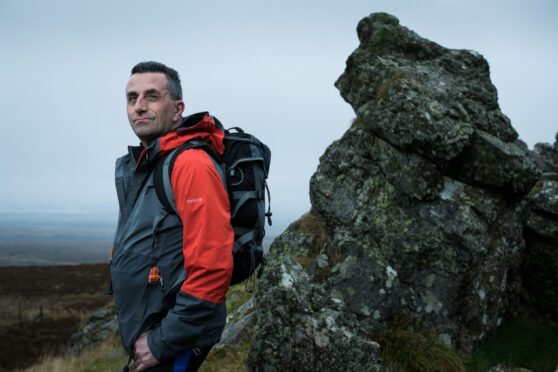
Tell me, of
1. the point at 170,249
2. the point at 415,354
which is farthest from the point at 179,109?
the point at 415,354

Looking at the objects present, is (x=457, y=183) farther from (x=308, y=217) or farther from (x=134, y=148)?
(x=134, y=148)

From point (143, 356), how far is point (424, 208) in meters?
6.32

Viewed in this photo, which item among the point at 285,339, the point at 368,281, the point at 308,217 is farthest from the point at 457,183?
the point at 285,339

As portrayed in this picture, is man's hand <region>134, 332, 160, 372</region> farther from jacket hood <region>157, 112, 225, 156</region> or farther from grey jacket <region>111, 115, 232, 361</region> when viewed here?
jacket hood <region>157, 112, 225, 156</region>

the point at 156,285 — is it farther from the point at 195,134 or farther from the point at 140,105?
the point at 140,105

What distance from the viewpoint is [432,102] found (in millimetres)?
8500

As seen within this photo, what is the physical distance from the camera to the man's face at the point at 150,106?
337 cm

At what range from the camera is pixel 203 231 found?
2.76m

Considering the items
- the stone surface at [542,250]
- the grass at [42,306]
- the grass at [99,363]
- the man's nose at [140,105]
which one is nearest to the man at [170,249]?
the man's nose at [140,105]

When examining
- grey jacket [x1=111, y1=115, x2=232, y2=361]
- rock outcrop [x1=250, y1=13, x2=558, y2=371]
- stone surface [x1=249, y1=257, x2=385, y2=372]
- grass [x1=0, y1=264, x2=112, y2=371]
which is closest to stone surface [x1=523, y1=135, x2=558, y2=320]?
rock outcrop [x1=250, y1=13, x2=558, y2=371]

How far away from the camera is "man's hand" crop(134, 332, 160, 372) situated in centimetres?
286

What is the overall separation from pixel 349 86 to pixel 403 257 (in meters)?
4.35

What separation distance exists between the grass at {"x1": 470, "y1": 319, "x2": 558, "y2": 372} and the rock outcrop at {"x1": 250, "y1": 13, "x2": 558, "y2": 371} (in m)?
0.29

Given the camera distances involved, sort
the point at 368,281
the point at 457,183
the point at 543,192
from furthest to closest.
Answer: the point at 543,192, the point at 457,183, the point at 368,281
